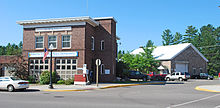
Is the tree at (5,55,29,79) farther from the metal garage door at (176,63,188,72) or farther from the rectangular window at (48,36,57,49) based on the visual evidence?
the metal garage door at (176,63,188,72)

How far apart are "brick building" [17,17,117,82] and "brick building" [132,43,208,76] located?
779 inches

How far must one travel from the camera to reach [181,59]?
49.1m

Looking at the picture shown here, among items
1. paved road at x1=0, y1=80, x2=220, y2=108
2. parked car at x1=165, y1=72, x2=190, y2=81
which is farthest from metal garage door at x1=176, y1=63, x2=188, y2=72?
paved road at x1=0, y1=80, x2=220, y2=108

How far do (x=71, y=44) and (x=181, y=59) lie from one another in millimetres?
29341

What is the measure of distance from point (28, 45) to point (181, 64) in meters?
33.1

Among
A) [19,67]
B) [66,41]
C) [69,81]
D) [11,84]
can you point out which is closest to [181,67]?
[66,41]

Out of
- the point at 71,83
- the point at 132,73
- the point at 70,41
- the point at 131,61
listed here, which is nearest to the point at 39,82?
the point at 71,83

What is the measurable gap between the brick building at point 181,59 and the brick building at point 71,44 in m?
19.8

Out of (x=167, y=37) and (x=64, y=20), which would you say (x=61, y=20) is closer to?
(x=64, y=20)

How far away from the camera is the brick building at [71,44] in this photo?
27.7m

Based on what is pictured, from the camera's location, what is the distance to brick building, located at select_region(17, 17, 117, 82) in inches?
1089

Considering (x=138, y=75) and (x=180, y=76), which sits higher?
(x=138, y=75)

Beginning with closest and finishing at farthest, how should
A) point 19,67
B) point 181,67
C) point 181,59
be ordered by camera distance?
point 19,67
point 181,59
point 181,67

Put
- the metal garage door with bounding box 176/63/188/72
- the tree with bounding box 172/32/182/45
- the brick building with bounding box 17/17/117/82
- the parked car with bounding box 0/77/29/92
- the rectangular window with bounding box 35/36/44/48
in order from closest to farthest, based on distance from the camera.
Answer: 1. the parked car with bounding box 0/77/29/92
2. the brick building with bounding box 17/17/117/82
3. the rectangular window with bounding box 35/36/44/48
4. the metal garage door with bounding box 176/63/188/72
5. the tree with bounding box 172/32/182/45
